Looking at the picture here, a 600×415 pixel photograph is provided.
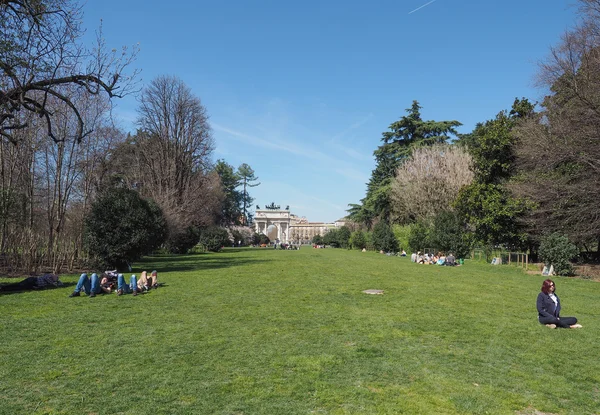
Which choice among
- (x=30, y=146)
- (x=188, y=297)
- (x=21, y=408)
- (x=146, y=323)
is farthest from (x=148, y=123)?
(x=21, y=408)

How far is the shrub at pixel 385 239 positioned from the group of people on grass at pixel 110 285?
33.2 meters

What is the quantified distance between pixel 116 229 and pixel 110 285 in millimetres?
6620

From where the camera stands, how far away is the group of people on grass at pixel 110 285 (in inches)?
470

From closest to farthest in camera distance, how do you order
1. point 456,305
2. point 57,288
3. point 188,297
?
point 456,305, point 188,297, point 57,288

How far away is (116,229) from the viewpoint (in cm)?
1875

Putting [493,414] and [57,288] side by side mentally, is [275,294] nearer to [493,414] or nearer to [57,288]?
[57,288]

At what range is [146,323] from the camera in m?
8.15

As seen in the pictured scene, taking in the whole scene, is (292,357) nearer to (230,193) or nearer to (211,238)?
(211,238)

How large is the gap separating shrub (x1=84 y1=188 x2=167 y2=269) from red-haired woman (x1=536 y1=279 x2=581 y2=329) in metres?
15.9

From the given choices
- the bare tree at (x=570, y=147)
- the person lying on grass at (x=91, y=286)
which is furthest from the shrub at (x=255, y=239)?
the person lying on grass at (x=91, y=286)

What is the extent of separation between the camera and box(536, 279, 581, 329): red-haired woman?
26.9ft

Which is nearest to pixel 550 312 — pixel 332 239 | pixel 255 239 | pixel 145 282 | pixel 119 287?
pixel 145 282

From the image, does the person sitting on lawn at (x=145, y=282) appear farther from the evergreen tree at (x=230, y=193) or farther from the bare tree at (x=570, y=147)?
the evergreen tree at (x=230, y=193)

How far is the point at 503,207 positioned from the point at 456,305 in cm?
1790
